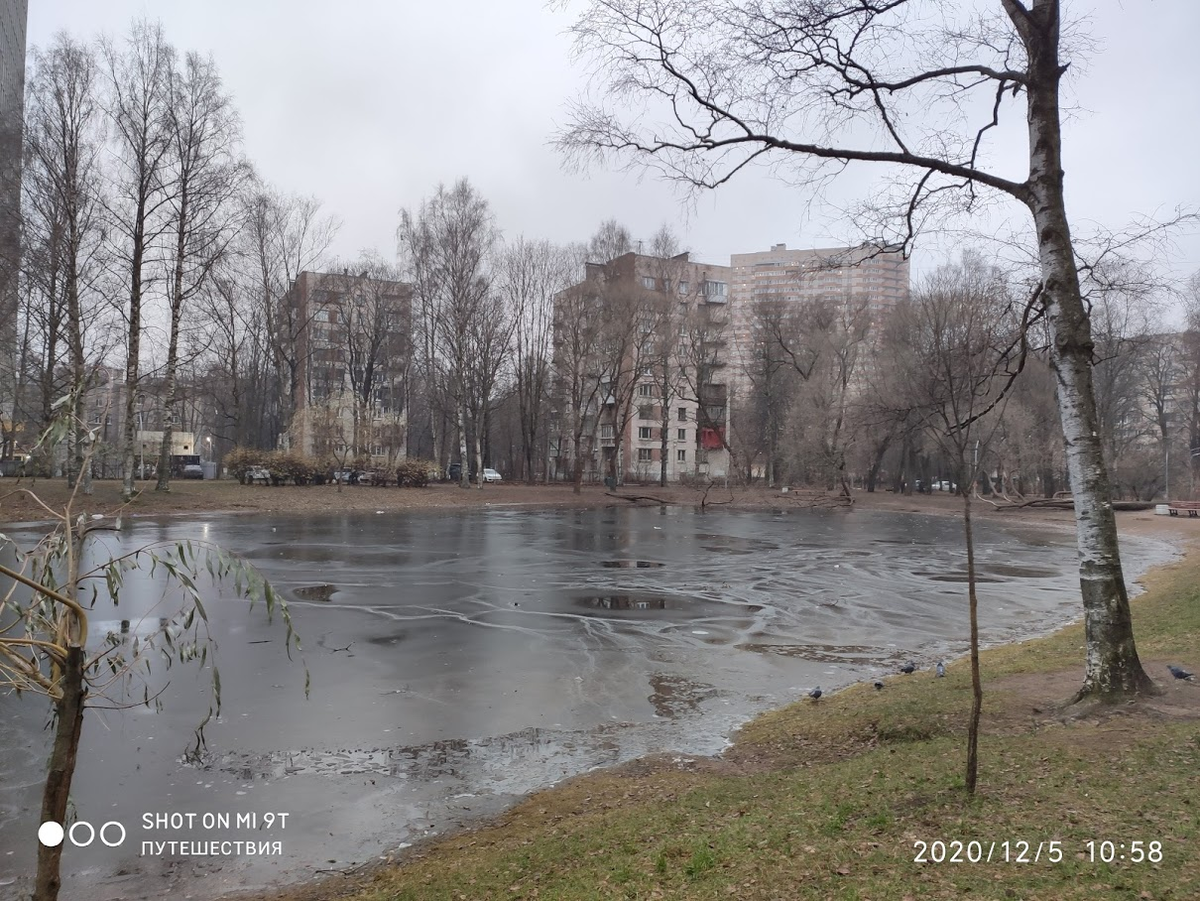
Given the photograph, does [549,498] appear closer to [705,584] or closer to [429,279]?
[429,279]

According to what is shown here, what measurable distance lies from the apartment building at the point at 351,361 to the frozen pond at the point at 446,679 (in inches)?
901

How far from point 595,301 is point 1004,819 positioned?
47.6 m

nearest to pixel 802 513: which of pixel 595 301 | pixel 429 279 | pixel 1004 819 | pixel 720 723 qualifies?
pixel 595 301

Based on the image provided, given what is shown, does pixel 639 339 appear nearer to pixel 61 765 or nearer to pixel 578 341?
pixel 578 341

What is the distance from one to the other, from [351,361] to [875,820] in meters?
57.5

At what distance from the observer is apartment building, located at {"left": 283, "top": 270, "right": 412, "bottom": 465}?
148 feet

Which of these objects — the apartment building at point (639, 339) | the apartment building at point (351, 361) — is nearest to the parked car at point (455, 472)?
the apartment building at point (351, 361)

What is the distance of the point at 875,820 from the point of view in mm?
4520

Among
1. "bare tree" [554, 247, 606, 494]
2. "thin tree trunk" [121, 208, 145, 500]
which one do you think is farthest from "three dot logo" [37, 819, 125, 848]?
"bare tree" [554, 247, 606, 494]

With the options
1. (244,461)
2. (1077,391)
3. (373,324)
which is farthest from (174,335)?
(1077,391)

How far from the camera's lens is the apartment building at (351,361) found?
45.0 metres

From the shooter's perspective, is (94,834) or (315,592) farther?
(315,592)

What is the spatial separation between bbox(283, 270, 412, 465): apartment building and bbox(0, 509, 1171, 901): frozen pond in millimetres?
22876

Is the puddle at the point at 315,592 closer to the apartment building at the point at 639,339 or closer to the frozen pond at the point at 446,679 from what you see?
the frozen pond at the point at 446,679
